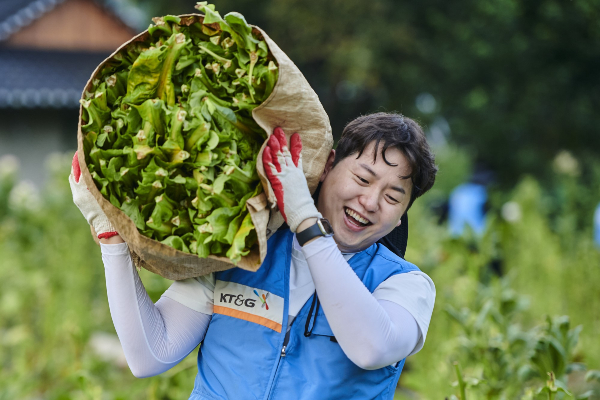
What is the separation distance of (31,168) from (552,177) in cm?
888

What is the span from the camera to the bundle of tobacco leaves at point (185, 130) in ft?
4.19

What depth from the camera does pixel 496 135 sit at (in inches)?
401

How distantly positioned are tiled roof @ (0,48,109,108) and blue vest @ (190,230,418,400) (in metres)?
8.90

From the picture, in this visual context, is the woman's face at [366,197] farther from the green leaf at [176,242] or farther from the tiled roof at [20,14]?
the tiled roof at [20,14]

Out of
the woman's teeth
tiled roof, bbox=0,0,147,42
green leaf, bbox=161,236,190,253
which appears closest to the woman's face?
the woman's teeth

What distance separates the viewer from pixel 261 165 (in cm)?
129

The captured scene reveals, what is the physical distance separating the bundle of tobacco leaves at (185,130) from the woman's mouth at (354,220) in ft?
0.84

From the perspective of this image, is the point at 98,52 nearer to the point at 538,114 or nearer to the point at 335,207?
the point at 538,114

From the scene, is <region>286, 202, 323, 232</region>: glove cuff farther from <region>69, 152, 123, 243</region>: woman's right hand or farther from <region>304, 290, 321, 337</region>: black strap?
<region>69, 152, 123, 243</region>: woman's right hand

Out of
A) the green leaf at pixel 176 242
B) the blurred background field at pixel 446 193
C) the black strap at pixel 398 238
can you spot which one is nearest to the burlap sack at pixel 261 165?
the green leaf at pixel 176 242

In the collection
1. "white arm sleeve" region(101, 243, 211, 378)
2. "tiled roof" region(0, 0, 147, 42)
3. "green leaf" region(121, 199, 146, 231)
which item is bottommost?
"tiled roof" region(0, 0, 147, 42)

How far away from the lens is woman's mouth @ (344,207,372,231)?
4.72ft

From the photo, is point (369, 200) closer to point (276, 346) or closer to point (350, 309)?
point (350, 309)

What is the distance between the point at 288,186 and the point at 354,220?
0.83 feet
